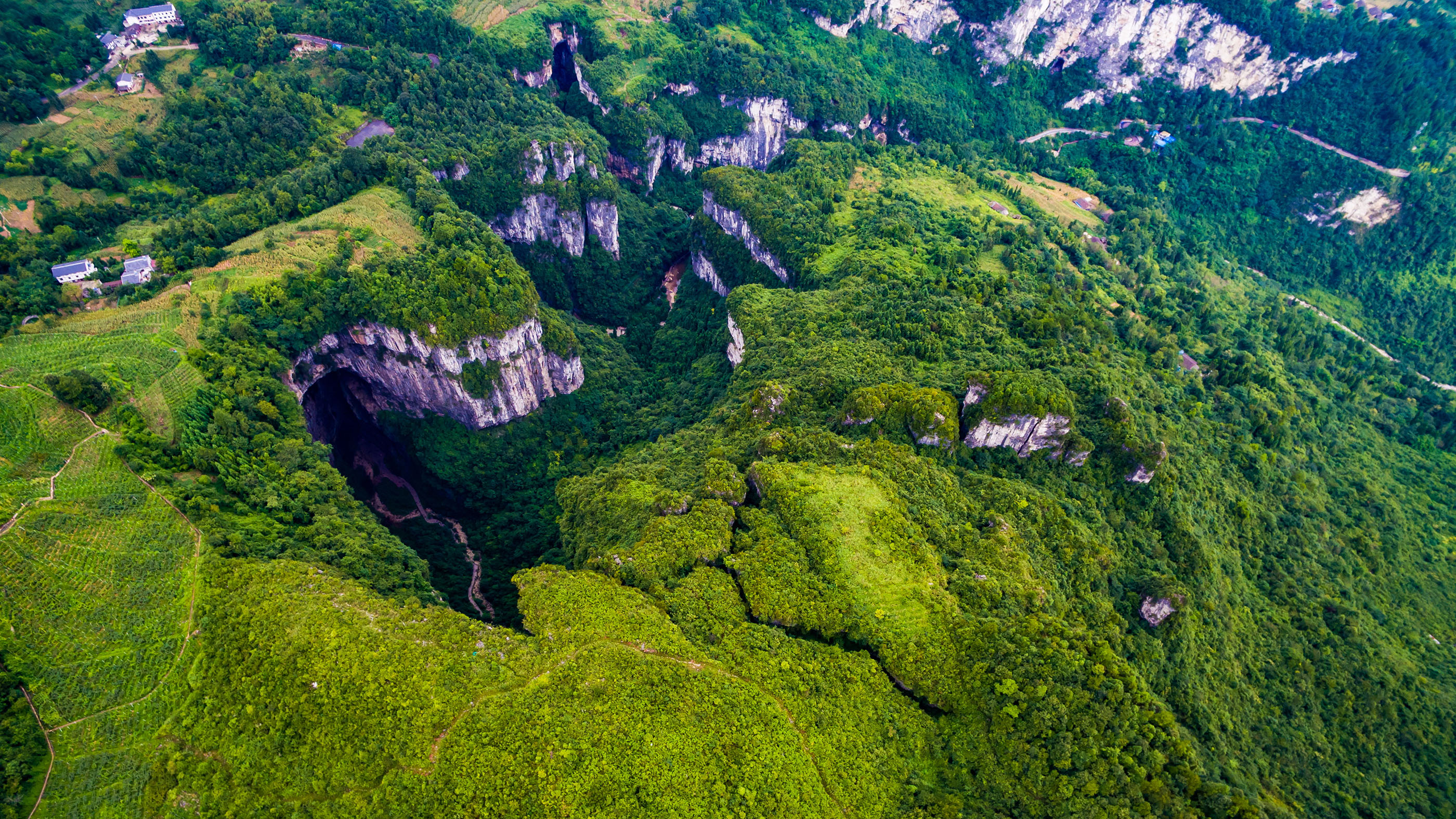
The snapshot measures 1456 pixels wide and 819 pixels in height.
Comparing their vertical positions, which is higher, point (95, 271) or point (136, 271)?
point (136, 271)

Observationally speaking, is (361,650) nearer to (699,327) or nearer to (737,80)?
(699,327)

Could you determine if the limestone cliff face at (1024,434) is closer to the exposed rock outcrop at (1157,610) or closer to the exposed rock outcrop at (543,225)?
the exposed rock outcrop at (1157,610)

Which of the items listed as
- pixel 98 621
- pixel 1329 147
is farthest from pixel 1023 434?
pixel 1329 147

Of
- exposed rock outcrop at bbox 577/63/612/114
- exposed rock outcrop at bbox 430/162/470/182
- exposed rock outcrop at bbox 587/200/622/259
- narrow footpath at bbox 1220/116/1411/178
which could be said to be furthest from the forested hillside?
exposed rock outcrop at bbox 577/63/612/114

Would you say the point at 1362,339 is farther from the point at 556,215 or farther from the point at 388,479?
the point at 388,479

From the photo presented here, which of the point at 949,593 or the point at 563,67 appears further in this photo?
the point at 563,67
